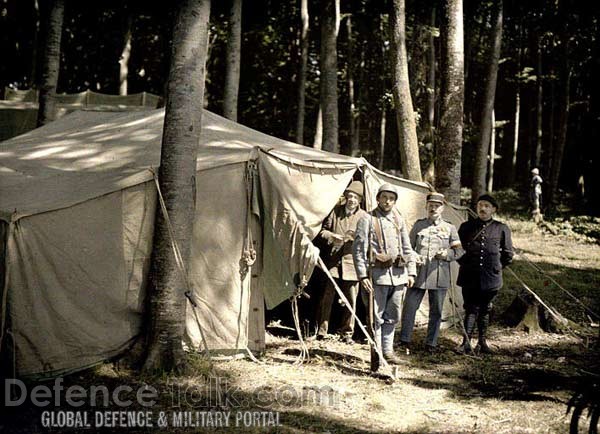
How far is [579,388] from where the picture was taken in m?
2.30

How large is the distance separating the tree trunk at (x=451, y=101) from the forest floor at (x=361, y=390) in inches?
93.0

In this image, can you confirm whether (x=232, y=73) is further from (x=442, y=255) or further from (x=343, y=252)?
(x=442, y=255)

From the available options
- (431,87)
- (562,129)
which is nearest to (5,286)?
(431,87)

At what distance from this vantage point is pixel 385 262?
6492 mm

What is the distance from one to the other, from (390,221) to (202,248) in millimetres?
1978

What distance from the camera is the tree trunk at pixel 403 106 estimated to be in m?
9.95

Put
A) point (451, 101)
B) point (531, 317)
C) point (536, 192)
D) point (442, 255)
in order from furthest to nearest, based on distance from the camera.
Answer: point (536, 192) < point (451, 101) < point (531, 317) < point (442, 255)

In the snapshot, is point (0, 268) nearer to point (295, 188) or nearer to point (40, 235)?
point (40, 235)

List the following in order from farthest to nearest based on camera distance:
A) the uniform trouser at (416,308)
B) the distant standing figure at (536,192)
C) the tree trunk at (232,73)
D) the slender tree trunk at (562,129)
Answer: the slender tree trunk at (562,129) → the distant standing figure at (536,192) → the tree trunk at (232,73) → the uniform trouser at (416,308)

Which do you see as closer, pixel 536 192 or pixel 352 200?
pixel 352 200

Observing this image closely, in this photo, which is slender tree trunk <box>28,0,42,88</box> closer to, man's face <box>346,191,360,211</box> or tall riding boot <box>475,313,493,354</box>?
man's face <box>346,191,360,211</box>

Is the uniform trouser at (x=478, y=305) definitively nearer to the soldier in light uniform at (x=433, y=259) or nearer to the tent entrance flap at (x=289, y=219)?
the soldier in light uniform at (x=433, y=259)

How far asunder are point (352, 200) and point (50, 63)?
5.41 metres

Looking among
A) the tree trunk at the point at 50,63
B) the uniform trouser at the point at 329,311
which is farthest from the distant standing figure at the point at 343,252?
the tree trunk at the point at 50,63
